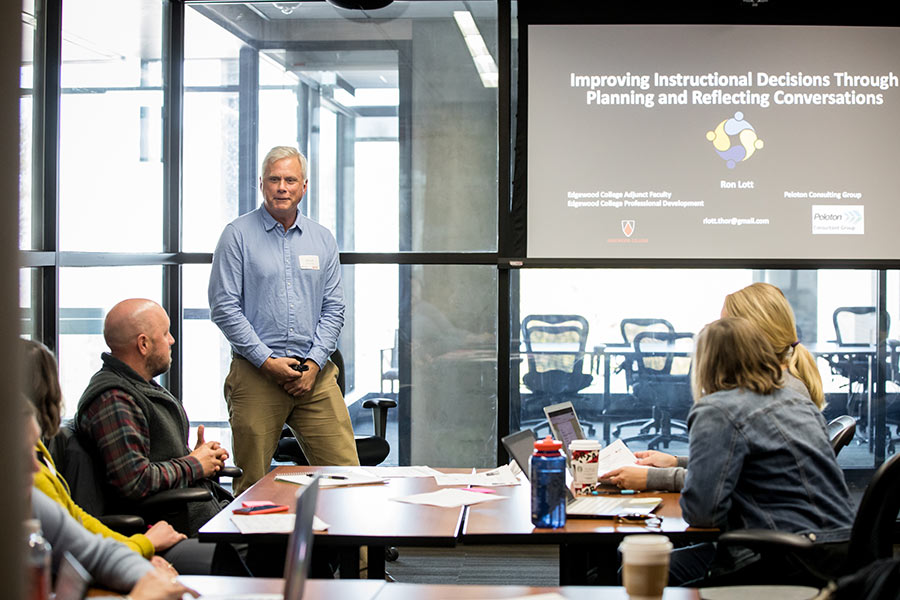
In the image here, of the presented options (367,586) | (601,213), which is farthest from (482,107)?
(367,586)

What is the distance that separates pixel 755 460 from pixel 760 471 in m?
0.03

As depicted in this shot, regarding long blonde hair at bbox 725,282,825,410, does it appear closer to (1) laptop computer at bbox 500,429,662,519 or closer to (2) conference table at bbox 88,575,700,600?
(1) laptop computer at bbox 500,429,662,519

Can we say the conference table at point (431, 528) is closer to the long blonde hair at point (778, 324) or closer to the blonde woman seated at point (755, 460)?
the blonde woman seated at point (755, 460)

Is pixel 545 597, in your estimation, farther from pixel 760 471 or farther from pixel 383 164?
pixel 383 164

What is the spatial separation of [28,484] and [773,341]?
272cm

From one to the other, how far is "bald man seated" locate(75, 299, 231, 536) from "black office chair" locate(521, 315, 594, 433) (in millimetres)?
2288

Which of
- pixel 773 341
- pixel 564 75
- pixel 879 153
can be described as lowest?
pixel 773 341

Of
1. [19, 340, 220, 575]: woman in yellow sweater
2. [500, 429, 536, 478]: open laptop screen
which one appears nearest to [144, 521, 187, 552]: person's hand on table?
[19, 340, 220, 575]: woman in yellow sweater

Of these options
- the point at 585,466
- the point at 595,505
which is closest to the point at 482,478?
the point at 585,466

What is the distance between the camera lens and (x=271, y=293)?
442 cm

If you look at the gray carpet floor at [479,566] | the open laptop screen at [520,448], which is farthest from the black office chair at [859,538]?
the gray carpet floor at [479,566]

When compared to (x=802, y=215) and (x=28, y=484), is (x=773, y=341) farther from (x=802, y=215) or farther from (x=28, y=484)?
(x=28, y=484)

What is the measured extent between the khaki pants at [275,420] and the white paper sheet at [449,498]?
1592 millimetres

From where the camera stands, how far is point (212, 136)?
17.4 feet
